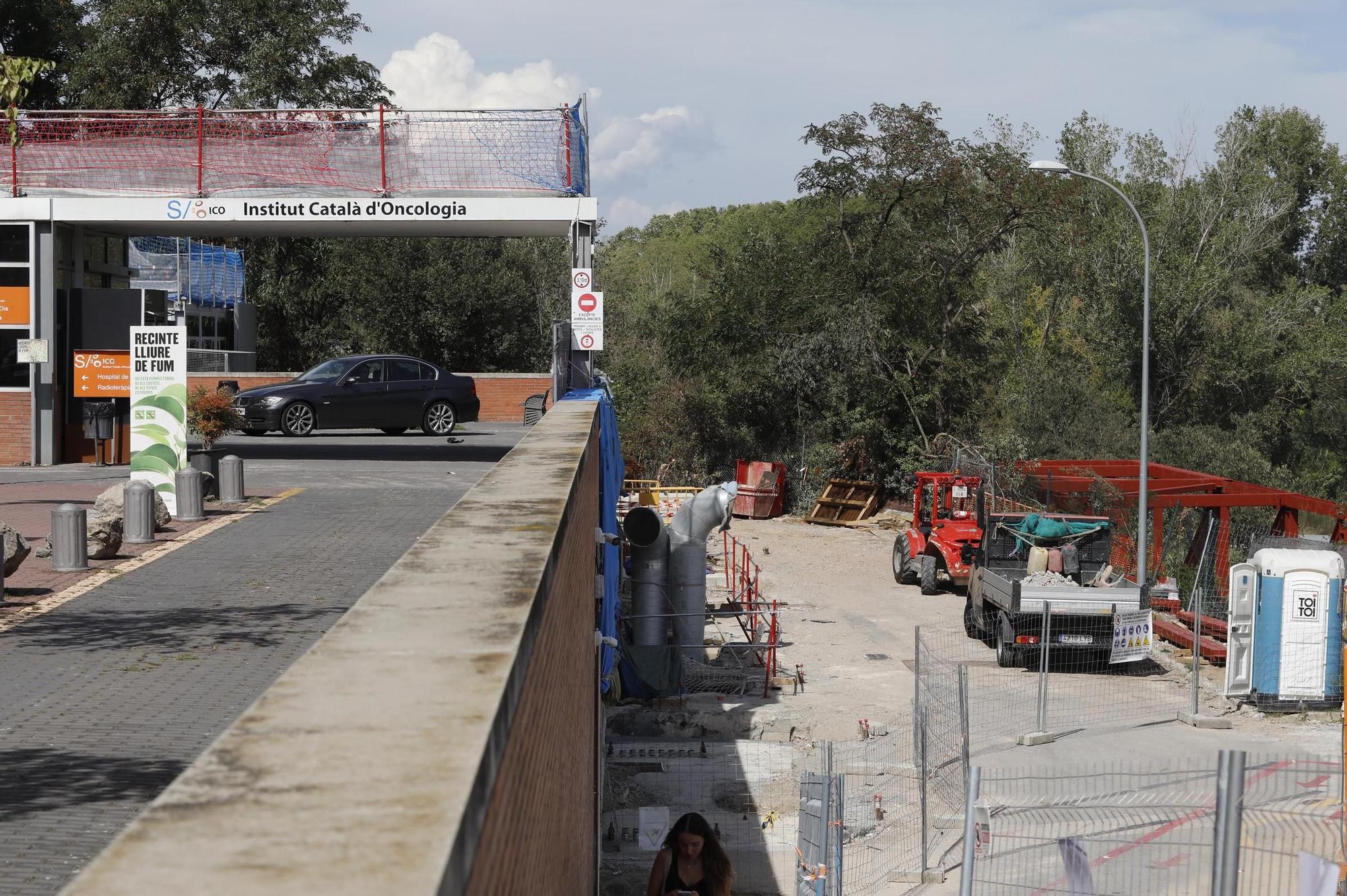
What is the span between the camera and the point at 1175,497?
24.0 metres

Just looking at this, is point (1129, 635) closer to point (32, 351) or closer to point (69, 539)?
point (69, 539)

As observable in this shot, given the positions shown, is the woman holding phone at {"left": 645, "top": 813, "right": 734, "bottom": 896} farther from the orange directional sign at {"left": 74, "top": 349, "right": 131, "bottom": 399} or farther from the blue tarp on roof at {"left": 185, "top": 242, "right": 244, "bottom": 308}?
the blue tarp on roof at {"left": 185, "top": 242, "right": 244, "bottom": 308}

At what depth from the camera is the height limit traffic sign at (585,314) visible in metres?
20.0

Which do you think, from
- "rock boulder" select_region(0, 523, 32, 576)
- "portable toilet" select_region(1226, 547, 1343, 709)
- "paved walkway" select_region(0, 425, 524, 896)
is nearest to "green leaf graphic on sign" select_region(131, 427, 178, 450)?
"paved walkway" select_region(0, 425, 524, 896)

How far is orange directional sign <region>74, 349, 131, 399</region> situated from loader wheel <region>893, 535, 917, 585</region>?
553 inches

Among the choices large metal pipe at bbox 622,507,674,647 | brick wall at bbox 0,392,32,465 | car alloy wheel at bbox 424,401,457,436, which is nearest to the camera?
large metal pipe at bbox 622,507,674,647

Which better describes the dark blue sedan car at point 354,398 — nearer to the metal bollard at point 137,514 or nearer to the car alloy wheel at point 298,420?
the car alloy wheel at point 298,420

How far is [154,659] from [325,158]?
49.8 ft

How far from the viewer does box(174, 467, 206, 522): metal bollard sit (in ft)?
57.5

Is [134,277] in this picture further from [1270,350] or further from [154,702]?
[1270,350]

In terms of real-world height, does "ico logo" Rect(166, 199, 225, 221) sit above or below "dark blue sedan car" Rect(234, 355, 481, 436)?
above

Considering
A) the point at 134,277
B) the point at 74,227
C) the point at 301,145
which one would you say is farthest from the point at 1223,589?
A: the point at 134,277

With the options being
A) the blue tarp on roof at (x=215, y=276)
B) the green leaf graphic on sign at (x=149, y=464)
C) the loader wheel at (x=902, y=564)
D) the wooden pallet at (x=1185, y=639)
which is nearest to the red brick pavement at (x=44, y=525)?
the green leaf graphic on sign at (x=149, y=464)

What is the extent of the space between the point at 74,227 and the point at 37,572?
12739 millimetres
